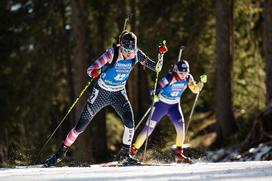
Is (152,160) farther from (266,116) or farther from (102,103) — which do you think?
(266,116)

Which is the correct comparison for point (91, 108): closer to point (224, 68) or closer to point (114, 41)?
point (224, 68)

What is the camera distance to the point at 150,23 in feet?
59.2

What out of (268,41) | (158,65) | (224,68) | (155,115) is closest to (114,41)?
(224,68)

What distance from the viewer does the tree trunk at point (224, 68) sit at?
629 inches

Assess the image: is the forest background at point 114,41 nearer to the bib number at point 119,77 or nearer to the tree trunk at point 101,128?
the tree trunk at point 101,128

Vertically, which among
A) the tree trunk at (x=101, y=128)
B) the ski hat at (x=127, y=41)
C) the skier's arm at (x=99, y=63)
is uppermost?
the ski hat at (x=127, y=41)

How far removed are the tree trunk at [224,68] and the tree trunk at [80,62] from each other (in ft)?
13.5

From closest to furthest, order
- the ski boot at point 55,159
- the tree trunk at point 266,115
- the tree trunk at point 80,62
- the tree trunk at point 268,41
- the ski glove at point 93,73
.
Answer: the ski glove at point 93,73, the ski boot at point 55,159, the tree trunk at point 266,115, the tree trunk at point 80,62, the tree trunk at point 268,41

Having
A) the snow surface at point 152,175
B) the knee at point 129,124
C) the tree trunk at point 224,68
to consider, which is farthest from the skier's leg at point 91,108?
the tree trunk at point 224,68

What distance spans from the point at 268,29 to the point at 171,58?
3964 mm

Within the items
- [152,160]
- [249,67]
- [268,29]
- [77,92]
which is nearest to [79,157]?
[77,92]

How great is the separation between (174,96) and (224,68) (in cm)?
696

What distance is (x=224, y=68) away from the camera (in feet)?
54.0

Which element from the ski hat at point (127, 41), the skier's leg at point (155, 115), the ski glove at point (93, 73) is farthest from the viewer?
the skier's leg at point (155, 115)
